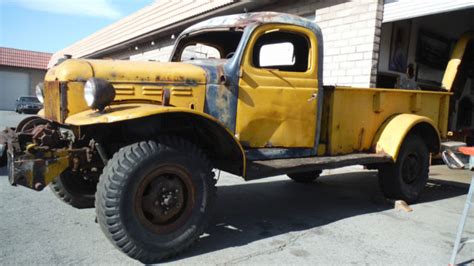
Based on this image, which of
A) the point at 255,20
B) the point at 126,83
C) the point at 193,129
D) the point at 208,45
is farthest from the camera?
the point at 208,45

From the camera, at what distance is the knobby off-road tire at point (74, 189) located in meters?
4.48

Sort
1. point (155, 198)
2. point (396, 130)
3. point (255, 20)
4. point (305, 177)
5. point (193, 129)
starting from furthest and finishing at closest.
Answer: point (305, 177), point (396, 130), point (255, 20), point (193, 129), point (155, 198)

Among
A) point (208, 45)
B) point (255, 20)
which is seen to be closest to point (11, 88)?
point (208, 45)

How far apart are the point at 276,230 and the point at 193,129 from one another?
4.49 ft

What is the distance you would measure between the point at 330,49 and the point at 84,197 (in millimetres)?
6128

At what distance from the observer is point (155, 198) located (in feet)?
11.6

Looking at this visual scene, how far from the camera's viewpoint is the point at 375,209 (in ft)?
18.4

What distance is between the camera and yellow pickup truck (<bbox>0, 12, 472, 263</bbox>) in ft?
11.2

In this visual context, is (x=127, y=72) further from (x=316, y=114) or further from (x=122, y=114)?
(x=316, y=114)

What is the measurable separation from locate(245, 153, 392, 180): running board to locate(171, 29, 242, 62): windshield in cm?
139

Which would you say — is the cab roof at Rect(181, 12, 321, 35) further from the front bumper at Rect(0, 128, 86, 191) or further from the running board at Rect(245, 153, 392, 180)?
the front bumper at Rect(0, 128, 86, 191)

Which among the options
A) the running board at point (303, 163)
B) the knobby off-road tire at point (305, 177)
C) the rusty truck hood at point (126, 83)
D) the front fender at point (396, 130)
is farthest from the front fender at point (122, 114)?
the knobby off-road tire at point (305, 177)

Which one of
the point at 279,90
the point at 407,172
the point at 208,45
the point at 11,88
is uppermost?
the point at 208,45

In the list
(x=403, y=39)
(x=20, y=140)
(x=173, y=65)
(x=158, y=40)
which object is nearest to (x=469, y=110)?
(x=403, y=39)
